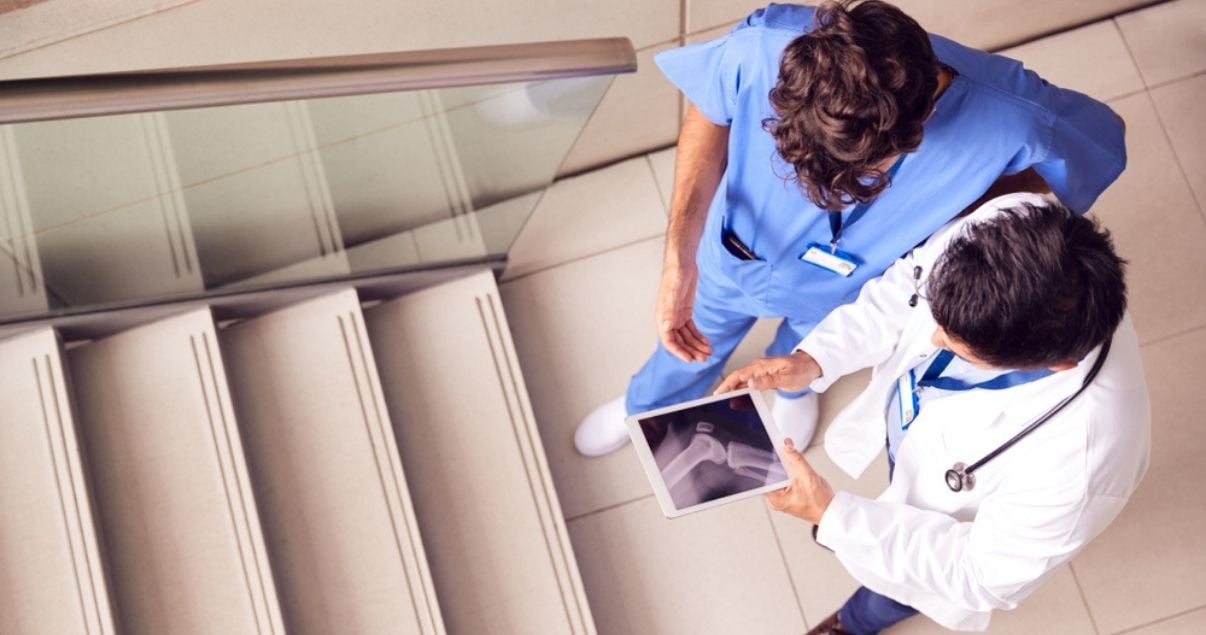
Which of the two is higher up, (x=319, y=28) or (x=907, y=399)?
(x=319, y=28)

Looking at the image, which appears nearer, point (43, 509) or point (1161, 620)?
point (43, 509)

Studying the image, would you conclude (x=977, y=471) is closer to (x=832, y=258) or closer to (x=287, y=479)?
(x=832, y=258)

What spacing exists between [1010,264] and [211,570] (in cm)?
194

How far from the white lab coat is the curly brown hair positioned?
0.22 metres

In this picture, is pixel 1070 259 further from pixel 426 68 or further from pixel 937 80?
pixel 426 68

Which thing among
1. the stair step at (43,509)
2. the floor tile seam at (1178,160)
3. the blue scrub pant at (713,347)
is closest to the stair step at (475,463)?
the blue scrub pant at (713,347)

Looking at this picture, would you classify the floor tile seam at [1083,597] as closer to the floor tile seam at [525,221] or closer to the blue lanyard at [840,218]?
the blue lanyard at [840,218]

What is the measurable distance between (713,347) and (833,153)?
103 cm

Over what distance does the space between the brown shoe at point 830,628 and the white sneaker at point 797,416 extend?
1.54ft

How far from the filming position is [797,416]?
2.77m

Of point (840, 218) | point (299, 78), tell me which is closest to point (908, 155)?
point (840, 218)

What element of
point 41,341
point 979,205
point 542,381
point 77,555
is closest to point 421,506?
point 542,381

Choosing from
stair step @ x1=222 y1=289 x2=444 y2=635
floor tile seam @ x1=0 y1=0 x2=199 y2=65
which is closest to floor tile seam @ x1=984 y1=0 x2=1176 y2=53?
stair step @ x1=222 y1=289 x2=444 y2=635

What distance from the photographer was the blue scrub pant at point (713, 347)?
85.3 inches
